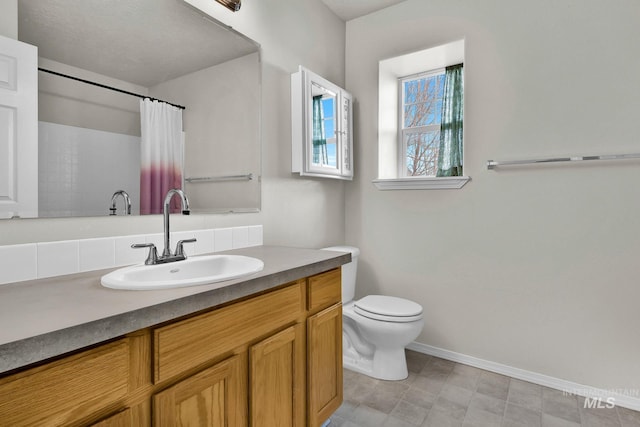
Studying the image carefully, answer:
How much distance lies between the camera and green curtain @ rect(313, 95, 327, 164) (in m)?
2.27

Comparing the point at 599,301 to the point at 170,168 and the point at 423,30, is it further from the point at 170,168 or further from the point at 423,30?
the point at 170,168

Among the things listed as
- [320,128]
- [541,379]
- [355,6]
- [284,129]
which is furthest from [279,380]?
[355,6]

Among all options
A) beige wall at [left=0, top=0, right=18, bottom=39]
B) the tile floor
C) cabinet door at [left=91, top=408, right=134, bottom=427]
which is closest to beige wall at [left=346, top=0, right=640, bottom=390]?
the tile floor

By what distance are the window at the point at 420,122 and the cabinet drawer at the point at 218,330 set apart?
1.88m

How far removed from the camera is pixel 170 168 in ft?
4.95

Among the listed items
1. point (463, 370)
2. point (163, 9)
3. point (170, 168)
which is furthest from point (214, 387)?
point (463, 370)

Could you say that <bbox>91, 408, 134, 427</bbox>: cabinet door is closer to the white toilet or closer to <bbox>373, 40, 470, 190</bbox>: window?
the white toilet

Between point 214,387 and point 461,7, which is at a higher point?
point 461,7

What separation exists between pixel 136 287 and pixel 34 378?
0.32 meters

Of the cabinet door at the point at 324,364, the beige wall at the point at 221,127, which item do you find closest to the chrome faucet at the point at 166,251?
the beige wall at the point at 221,127

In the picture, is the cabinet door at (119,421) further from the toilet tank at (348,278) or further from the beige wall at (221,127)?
the toilet tank at (348,278)

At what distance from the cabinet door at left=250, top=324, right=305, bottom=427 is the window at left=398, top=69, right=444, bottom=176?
75.1 inches

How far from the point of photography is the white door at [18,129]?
1.05 metres

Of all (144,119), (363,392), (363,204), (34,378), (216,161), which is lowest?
(363,392)
